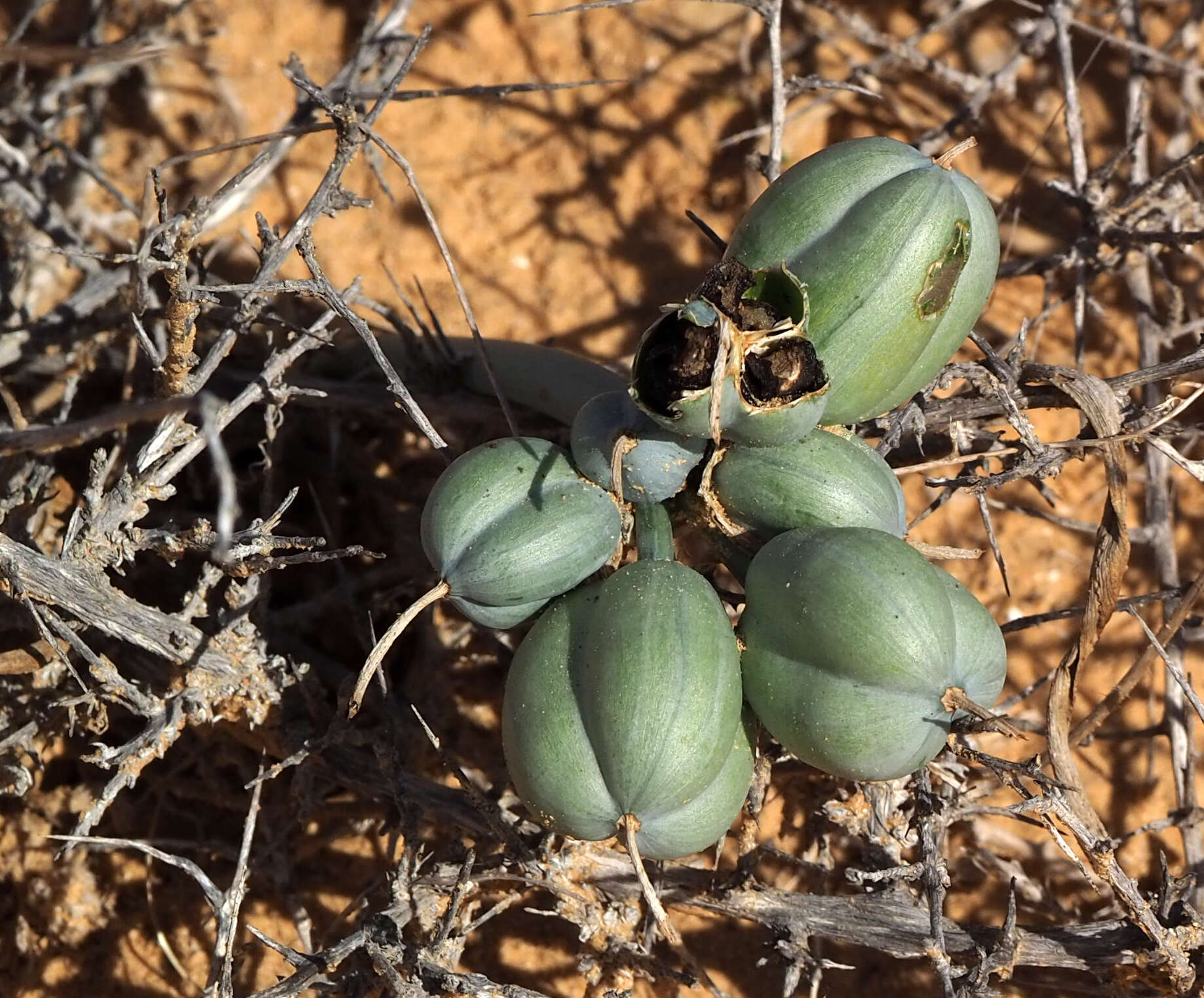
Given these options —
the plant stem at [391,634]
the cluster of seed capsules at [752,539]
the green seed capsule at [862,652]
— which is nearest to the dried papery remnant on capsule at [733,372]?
the cluster of seed capsules at [752,539]

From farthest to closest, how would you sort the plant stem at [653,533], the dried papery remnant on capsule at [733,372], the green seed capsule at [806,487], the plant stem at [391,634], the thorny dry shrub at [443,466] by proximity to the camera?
the thorny dry shrub at [443,466], the plant stem at [653,533], the green seed capsule at [806,487], the plant stem at [391,634], the dried papery remnant on capsule at [733,372]

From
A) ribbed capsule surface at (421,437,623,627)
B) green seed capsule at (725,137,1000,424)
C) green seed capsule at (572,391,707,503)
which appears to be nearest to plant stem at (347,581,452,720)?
ribbed capsule surface at (421,437,623,627)

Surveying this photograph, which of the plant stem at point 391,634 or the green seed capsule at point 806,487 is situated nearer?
the plant stem at point 391,634

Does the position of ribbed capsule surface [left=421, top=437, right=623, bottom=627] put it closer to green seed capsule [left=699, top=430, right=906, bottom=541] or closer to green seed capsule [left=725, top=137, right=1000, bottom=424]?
green seed capsule [left=699, top=430, right=906, bottom=541]

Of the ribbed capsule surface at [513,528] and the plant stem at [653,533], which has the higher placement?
the ribbed capsule surface at [513,528]

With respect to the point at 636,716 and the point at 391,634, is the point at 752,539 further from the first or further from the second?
the point at 391,634

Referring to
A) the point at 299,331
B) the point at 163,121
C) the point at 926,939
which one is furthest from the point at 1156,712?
the point at 163,121

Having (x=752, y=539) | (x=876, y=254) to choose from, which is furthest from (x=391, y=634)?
(x=876, y=254)

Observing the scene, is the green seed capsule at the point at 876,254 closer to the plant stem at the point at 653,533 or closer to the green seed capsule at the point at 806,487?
the green seed capsule at the point at 806,487
